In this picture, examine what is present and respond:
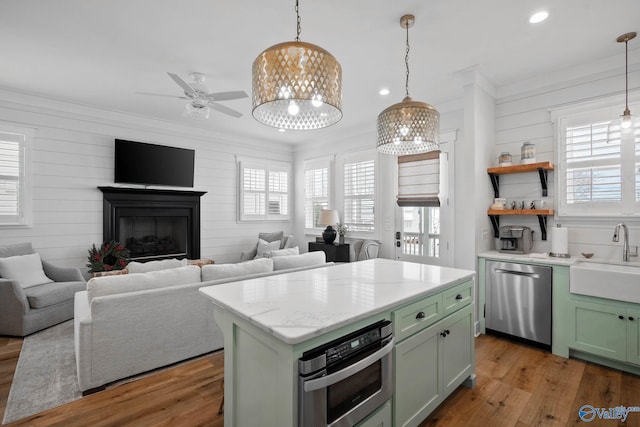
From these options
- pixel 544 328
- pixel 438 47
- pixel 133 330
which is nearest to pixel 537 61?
pixel 438 47

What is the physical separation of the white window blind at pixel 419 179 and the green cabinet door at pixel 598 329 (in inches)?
77.9

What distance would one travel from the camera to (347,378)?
1.37 metres

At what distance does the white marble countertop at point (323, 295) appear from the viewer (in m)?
1.29

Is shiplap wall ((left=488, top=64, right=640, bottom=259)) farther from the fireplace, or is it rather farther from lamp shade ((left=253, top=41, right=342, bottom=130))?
the fireplace

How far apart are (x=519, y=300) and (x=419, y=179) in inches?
83.2

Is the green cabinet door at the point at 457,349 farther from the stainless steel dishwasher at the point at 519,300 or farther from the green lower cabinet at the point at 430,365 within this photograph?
the stainless steel dishwasher at the point at 519,300

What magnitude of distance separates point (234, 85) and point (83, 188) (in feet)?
9.48

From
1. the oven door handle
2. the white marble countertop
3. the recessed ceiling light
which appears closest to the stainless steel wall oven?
the oven door handle

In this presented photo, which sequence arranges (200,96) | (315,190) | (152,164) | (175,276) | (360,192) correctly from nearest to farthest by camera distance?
(175,276)
(200,96)
(152,164)
(360,192)
(315,190)

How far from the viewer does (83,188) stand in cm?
457

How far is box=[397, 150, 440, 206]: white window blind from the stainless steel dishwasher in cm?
134

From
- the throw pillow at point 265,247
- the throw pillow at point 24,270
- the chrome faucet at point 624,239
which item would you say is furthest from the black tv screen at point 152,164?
the chrome faucet at point 624,239

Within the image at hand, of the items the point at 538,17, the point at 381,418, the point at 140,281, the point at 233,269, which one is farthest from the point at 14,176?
the point at 538,17

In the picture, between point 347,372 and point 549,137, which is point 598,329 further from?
point 347,372
